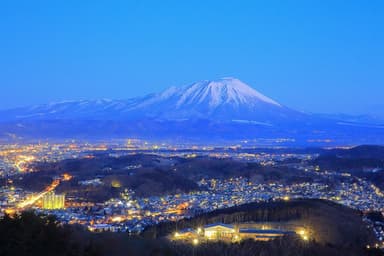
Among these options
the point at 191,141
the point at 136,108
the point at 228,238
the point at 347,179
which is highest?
the point at 136,108

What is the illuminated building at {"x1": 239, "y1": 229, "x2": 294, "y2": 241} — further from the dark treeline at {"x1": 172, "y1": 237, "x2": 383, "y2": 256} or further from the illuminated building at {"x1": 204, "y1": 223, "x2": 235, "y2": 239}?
the dark treeline at {"x1": 172, "y1": 237, "x2": 383, "y2": 256}

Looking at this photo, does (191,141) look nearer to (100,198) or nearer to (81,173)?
(81,173)

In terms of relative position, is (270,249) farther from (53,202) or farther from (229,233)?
(53,202)

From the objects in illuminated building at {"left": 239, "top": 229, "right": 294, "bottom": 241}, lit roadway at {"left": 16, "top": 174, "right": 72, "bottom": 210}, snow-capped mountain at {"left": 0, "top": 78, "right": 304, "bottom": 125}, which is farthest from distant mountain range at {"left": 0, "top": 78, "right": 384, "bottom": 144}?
illuminated building at {"left": 239, "top": 229, "right": 294, "bottom": 241}

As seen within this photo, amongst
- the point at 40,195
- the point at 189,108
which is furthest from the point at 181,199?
the point at 189,108

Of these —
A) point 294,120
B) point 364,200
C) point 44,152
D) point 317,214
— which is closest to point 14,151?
point 44,152

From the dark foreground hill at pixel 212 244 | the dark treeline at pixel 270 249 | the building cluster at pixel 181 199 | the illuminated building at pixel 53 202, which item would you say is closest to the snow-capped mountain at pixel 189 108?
the building cluster at pixel 181 199
